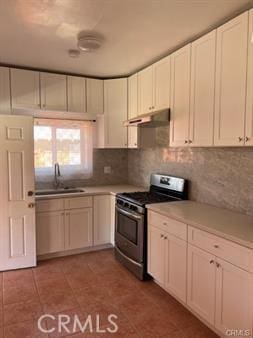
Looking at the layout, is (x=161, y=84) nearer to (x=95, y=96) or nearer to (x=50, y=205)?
(x=95, y=96)

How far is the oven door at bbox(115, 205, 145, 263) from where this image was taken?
2.95 metres

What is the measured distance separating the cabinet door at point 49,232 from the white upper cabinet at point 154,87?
72.1 inches

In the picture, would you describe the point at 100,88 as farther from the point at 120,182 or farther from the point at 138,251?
the point at 138,251

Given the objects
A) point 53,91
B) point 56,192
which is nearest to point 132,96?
point 53,91

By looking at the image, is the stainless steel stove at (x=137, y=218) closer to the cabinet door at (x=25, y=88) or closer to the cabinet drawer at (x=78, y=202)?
the cabinet drawer at (x=78, y=202)

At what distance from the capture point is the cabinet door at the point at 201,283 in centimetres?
205

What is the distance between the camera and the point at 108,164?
4.41 metres

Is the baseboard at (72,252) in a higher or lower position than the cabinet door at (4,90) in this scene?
lower

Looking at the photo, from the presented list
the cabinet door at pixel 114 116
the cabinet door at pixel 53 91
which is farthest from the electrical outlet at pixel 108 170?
the cabinet door at pixel 53 91

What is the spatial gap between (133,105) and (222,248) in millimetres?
2417

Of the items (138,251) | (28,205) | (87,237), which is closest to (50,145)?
(28,205)

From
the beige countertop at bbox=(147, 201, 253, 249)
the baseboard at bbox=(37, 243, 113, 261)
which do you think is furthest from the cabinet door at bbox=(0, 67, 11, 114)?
the beige countertop at bbox=(147, 201, 253, 249)

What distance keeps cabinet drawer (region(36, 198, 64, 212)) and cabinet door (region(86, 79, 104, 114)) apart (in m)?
1.37

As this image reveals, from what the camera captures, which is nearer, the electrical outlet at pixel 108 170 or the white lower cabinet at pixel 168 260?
the white lower cabinet at pixel 168 260
